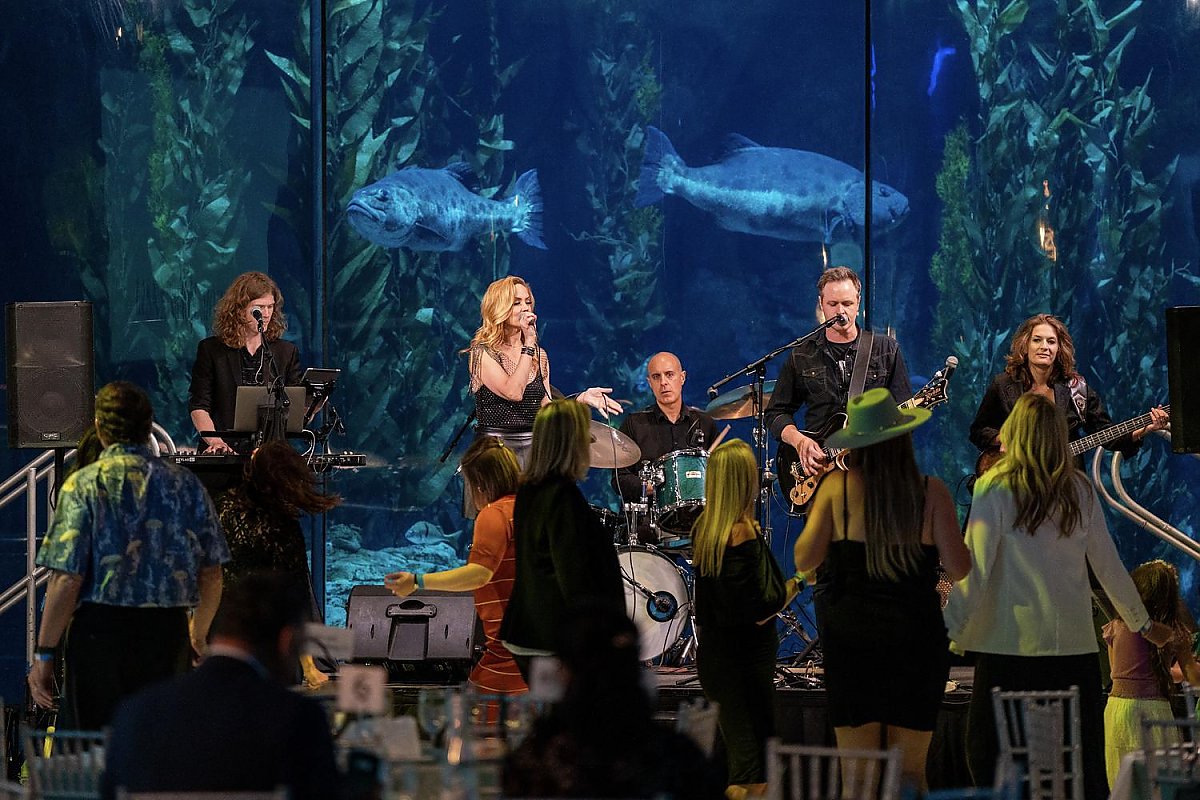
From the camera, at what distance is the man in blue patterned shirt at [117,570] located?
4.71 meters

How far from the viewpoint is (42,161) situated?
32.6 feet

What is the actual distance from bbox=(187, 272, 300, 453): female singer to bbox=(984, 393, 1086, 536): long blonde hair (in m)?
4.27

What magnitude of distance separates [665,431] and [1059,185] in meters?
4.16

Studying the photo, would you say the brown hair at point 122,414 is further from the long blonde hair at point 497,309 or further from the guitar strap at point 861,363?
the guitar strap at point 861,363

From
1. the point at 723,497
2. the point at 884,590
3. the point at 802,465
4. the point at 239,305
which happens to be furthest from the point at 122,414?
the point at 802,465

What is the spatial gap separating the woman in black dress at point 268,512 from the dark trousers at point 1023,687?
2.37 meters

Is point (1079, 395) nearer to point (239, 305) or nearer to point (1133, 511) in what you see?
point (1133, 511)

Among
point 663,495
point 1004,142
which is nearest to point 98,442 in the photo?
point 663,495

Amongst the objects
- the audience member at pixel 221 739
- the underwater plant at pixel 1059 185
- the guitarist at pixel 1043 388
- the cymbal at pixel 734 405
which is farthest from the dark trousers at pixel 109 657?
the underwater plant at pixel 1059 185

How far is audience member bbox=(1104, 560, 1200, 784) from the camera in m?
6.02

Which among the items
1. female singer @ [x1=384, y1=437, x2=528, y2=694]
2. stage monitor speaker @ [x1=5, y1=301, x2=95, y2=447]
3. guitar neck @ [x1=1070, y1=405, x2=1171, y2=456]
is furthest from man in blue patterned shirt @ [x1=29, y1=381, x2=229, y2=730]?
guitar neck @ [x1=1070, y1=405, x2=1171, y2=456]

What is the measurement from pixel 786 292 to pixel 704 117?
149cm

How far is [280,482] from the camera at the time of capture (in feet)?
18.8

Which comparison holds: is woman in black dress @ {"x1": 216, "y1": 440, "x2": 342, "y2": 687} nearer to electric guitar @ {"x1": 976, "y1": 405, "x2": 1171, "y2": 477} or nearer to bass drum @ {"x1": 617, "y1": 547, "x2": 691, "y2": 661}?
bass drum @ {"x1": 617, "y1": 547, "x2": 691, "y2": 661}
